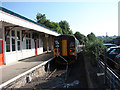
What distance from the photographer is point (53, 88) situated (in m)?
5.80

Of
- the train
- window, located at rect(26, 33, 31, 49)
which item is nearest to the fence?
the train

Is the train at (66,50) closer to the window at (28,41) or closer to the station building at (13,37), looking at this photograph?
the station building at (13,37)

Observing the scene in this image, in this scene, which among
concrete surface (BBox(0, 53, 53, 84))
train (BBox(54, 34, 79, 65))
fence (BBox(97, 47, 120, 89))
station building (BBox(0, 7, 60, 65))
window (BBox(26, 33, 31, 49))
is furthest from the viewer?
window (BBox(26, 33, 31, 49))

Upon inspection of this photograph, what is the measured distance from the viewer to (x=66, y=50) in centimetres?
1102

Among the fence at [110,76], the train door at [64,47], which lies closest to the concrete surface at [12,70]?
the train door at [64,47]

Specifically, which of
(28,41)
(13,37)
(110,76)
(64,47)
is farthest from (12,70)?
(28,41)

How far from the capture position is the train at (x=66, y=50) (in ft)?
35.8

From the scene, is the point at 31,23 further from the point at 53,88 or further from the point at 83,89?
the point at 83,89

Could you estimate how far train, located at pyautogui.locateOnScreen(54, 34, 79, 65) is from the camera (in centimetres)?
1091

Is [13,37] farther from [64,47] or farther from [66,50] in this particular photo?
[66,50]

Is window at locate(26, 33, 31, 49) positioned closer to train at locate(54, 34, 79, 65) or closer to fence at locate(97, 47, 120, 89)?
train at locate(54, 34, 79, 65)

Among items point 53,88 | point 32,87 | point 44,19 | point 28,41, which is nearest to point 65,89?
point 53,88

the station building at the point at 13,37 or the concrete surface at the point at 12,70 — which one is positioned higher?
the station building at the point at 13,37

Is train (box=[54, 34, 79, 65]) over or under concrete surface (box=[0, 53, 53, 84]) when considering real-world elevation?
over
